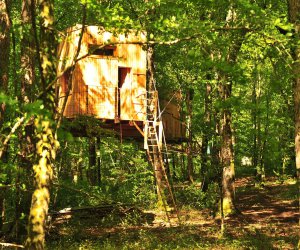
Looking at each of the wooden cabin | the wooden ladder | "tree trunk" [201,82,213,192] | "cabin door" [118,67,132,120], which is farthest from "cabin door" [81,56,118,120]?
"tree trunk" [201,82,213,192]

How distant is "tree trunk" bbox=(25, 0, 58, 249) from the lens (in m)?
5.50

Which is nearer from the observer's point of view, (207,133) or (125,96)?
(125,96)

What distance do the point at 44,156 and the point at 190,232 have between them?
427 inches

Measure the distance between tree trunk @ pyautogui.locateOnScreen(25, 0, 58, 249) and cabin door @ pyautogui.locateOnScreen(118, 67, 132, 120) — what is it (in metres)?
12.5

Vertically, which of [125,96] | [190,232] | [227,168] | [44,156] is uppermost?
[125,96]

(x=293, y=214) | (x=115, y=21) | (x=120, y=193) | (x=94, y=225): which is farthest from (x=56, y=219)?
(x=115, y=21)

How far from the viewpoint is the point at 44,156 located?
5.64 m

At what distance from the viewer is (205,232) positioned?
1566 cm

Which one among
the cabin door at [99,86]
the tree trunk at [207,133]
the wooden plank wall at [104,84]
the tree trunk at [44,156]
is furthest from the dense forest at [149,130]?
the cabin door at [99,86]

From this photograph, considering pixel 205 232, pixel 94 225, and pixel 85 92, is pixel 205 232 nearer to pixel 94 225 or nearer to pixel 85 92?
pixel 94 225

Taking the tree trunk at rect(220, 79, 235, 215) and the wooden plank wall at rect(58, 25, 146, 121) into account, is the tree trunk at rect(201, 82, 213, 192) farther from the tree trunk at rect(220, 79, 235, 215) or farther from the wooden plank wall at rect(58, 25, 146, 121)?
the wooden plank wall at rect(58, 25, 146, 121)

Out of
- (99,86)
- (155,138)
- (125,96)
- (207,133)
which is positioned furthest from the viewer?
(207,133)

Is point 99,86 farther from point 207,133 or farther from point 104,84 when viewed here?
Result: point 207,133

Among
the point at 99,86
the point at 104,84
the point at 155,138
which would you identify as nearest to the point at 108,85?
the point at 104,84
